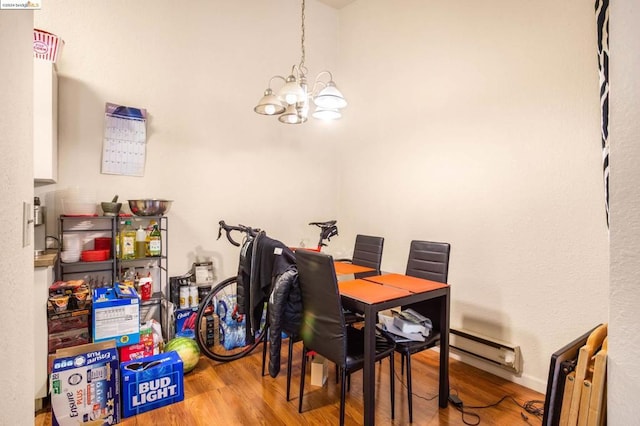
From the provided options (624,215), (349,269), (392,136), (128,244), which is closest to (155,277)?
(128,244)

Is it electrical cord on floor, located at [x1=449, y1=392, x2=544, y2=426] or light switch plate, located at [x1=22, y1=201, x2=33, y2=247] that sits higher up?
light switch plate, located at [x1=22, y1=201, x2=33, y2=247]

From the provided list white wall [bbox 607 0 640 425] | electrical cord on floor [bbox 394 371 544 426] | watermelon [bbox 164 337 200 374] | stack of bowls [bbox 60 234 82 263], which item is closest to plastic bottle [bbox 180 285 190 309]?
watermelon [bbox 164 337 200 374]

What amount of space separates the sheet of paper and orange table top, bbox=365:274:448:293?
2.24 meters

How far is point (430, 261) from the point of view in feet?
8.61

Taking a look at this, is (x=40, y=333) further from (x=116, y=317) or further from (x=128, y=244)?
(x=128, y=244)

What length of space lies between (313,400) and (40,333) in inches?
69.5

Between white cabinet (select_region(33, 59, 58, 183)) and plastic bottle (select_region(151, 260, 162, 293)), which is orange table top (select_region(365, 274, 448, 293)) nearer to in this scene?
plastic bottle (select_region(151, 260, 162, 293))

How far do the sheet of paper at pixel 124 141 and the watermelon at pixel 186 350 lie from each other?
1.46m

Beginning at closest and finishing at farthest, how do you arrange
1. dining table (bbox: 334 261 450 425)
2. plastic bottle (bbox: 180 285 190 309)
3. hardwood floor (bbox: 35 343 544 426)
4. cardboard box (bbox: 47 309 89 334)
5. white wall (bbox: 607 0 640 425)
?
white wall (bbox: 607 0 640 425)
dining table (bbox: 334 261 450 425)
hardwood floor (bbox: 35 343 544 426)
cardboard box (bbox: 47 309 89 334)
plastic bottle (bbox: 180 285 190 309)

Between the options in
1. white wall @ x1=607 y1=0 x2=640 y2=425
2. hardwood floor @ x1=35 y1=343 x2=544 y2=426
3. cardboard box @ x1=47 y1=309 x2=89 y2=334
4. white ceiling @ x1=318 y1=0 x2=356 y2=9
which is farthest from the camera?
white ceiling @ x1=318 y1=0 x2=356 y2=9

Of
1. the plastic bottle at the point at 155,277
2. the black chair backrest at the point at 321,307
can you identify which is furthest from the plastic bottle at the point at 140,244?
the black chair backrest at the point at 321,307

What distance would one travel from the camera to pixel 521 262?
257 centimetres

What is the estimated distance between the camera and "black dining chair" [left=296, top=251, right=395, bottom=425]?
73.4 inches

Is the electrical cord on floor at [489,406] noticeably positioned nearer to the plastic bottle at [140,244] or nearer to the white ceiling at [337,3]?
the plastic bottle at [140,244]
